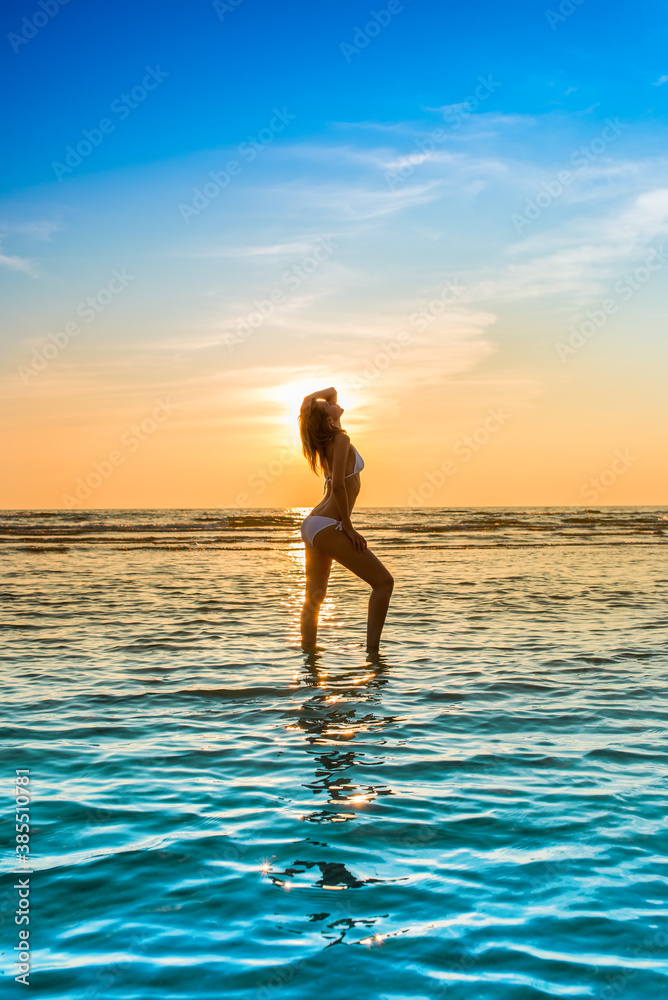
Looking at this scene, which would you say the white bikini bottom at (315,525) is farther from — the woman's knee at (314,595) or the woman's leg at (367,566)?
the woman's knee at (314,595)

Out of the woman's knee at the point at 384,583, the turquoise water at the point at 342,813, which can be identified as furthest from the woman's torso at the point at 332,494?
the turquoise water at the point at 342,813

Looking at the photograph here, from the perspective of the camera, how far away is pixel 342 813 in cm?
372

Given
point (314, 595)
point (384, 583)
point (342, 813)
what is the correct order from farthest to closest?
point (314, 595), point (384, 583), point (342, 813)

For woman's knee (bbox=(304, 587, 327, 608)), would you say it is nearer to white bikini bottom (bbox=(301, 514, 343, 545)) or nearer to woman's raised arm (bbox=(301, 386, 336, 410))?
white bikini bottom (bbox=(301, 514, 343, 545))

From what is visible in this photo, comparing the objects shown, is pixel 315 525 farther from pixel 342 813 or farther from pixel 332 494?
pixel 342 813

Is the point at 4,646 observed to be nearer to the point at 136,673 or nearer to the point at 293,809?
the point at 136,673

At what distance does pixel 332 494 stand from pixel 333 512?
17 cm

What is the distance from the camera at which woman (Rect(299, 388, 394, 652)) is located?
7641 millimetres

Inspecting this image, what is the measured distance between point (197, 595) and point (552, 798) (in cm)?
993

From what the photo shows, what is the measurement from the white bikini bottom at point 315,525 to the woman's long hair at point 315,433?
0.50 metres

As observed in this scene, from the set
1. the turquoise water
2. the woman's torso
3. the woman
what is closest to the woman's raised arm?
the woman

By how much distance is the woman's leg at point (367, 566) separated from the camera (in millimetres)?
7703

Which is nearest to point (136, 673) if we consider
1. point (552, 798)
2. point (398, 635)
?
point (398, 635)

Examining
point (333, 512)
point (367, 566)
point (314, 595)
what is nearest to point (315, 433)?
point (333, 512)
